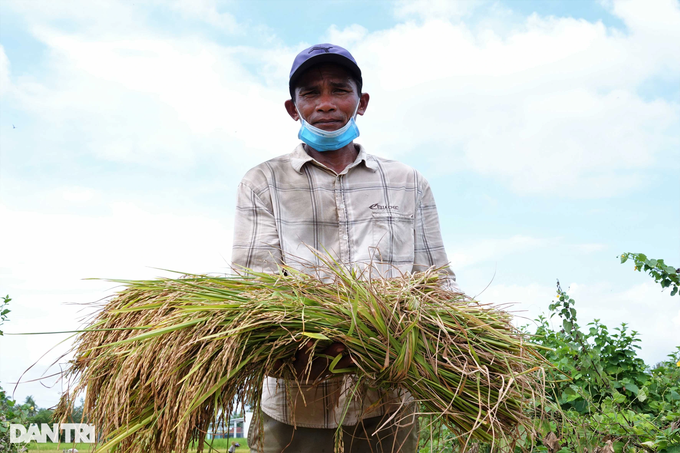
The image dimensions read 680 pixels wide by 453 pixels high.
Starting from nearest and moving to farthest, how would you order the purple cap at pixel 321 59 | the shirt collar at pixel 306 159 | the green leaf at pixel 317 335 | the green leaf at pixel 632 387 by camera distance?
the green leaf at pixel 317 335 < the purple cap at pixel 321 59 < the shirt collar at pixel 306 159 < the green leaf at pixel 632 387

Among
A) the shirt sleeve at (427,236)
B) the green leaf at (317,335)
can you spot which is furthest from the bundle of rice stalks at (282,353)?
the shirt sleeve at (427,236)

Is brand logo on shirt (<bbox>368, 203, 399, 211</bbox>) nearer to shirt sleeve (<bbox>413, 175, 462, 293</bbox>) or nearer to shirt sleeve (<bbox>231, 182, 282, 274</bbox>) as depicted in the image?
shirt sleeve (<bbox>413, 175, 462, 293</bbox>)

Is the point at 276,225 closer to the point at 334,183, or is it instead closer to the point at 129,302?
the point at 334,183

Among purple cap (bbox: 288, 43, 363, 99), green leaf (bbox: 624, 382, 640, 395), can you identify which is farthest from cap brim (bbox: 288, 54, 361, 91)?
green leaf (bbox: 624, 382, 640, 395)

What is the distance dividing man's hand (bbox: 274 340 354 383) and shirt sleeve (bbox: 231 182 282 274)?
62cm

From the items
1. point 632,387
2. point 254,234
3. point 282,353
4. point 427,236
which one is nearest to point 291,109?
point 254,234

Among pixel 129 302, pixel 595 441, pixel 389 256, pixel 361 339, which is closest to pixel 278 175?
pixel 389 256

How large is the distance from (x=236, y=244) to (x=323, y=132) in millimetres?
682

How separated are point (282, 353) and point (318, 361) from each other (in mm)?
130

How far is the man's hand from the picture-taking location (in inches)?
78.8

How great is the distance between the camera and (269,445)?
2.72 metres

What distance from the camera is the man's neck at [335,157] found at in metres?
3.05

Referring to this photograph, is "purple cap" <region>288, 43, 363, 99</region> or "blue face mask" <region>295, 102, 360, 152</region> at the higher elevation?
"purple cap" <region>288, 43, 363, 99</region>

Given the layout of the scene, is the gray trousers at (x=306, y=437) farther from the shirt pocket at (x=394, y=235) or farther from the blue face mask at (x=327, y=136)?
the blue face mask at (x=327, y=136)
